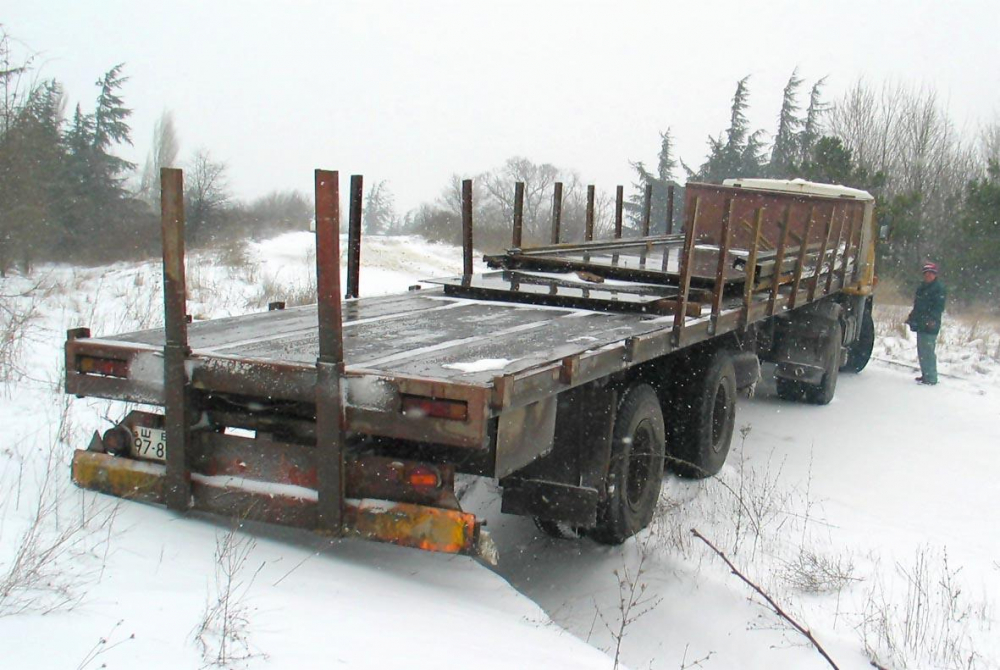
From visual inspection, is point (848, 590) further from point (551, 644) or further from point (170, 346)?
point (170, 346)

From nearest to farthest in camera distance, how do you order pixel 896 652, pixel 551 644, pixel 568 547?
pixel 551 644 → pixel 896 652 → pixel 568 547

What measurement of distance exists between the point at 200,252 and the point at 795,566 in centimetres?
1950

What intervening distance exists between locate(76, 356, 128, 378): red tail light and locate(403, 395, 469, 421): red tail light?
147 centimetres

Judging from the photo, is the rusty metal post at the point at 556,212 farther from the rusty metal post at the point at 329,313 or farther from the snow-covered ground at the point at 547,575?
the rusty metal post at the point at 329,313

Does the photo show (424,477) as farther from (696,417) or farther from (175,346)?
(696,417)

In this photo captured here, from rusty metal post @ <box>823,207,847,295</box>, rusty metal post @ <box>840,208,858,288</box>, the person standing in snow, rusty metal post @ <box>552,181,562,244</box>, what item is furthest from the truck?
the person standing in snow

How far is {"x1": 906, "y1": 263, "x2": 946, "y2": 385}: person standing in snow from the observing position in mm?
11992

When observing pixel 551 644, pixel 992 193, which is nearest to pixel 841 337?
pixel 551 644

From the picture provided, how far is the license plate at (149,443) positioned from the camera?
14.7 feet

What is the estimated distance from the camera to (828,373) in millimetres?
10156

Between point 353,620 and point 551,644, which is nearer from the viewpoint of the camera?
point 353,620

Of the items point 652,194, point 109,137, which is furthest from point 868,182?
point 109,137

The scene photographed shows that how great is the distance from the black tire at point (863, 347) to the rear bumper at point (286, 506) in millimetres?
10074

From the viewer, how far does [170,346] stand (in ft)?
13.8
